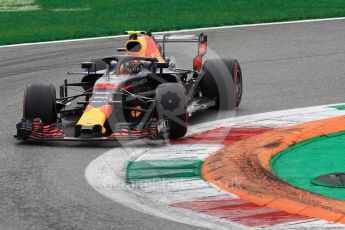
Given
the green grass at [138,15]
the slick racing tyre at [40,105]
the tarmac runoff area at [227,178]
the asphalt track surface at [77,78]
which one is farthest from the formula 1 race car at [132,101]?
the green grass at [138,15]

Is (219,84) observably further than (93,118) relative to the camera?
Yes

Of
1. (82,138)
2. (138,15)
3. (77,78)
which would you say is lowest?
(77,78)

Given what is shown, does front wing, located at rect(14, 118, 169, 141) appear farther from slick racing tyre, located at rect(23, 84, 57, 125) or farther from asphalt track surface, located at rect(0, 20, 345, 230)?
slick racing tyre, located at rect(23, 84, 57, 125)

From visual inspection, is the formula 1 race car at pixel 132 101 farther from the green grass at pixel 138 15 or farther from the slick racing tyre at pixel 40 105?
the green grass at pixel 138 15

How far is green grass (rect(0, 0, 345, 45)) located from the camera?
22.6m

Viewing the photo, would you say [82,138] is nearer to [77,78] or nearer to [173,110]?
[173,110]

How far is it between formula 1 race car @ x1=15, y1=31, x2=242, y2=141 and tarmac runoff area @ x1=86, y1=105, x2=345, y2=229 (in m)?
0.40

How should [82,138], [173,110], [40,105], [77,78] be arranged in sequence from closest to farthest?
[82,138] < [173,110] < [40,105] < [77,78]

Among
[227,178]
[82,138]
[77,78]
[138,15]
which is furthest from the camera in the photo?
[138,15]

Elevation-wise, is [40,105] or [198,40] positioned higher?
[198,40]

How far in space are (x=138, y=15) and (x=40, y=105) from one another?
11706 mm

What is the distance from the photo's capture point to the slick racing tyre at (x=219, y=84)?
14.4m

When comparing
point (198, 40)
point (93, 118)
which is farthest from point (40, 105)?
point (198, 40)

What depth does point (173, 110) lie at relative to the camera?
40.7 feet
